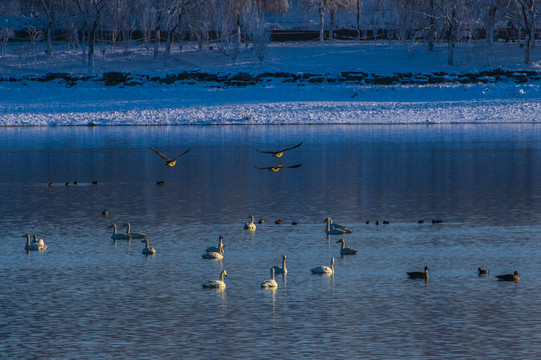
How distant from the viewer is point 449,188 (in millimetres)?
28594

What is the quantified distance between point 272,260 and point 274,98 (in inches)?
1920

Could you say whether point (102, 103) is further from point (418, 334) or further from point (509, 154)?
point (418, 334)

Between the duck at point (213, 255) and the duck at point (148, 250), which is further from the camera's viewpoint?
the duck at point (148, 250)

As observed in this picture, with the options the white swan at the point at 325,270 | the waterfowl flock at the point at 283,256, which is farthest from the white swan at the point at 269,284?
the white swan at the point at 325,270

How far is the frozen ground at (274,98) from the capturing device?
200ft

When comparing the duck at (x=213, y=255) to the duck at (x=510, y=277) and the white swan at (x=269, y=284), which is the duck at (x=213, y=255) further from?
the duck at (x=510, y=277)

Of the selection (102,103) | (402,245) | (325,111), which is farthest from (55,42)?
(402,245)

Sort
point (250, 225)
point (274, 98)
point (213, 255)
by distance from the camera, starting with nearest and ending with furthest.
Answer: point (213, 255) < point (250, 225) < point (274, 98)

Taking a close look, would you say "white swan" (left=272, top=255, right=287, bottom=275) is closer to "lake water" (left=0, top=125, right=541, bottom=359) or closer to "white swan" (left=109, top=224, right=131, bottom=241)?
"lake water" (left=0, top=125, right=541, bottom=359)

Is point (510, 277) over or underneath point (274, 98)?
underneath

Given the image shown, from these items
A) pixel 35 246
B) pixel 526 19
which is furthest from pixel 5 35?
pixel 35 246

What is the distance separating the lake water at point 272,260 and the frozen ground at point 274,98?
23.7m

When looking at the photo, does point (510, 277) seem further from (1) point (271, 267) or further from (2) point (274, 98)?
(2) point (274, 98)

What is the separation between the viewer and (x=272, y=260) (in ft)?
57.1
